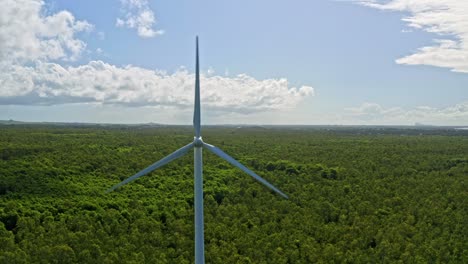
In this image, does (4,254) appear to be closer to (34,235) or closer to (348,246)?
(34,235)

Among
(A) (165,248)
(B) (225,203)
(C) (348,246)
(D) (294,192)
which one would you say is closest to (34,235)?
(A) (165,248)

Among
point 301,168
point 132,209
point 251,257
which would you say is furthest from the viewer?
point 301,168

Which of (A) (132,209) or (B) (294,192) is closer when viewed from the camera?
(A) (132,209)

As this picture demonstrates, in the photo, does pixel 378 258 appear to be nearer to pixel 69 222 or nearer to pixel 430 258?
pixel 430 258

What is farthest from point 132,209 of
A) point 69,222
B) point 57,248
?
point 57,248

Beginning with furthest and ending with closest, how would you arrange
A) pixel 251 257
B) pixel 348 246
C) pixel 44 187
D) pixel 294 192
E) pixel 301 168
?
1. pixel 301 168
2. pixel 294 192
3. pixel 44 187
4. pixel 348 246
5. pixel 251 257

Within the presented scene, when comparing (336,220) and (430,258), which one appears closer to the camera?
(430,258)

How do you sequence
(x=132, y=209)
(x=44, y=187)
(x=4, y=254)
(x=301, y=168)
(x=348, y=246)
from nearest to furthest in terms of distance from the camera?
(x=4, y=254) < (x=348, y=246) < (x=132, y=209) < (x=44, y=187) < (x=301, y=168)

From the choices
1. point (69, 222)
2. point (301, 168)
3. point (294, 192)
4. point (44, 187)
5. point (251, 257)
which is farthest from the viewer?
point (301, 168)
